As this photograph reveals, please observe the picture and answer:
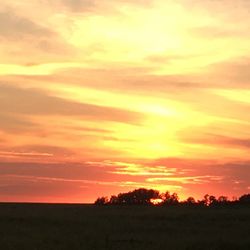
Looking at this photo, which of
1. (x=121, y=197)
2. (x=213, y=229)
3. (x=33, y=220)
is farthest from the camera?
(x=121, y=197)

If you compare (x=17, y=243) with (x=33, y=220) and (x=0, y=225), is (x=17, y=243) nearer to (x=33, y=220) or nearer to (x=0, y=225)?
(x=0, y=225)

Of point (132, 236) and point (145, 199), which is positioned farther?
point (145, 199)

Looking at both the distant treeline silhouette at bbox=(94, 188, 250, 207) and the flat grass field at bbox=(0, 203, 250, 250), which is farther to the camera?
the distant treeline silhouette at bbox=(94, 188, 250, 207)

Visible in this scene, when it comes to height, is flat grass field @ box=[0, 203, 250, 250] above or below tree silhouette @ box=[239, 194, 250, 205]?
below

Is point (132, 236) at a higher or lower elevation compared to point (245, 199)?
lower

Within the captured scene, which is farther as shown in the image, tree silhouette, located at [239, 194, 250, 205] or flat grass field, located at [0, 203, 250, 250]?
tree silhouette, located at [239, 194, 250, 205]

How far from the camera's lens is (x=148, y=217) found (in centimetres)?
5681

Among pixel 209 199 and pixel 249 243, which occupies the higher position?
pixel 209 199

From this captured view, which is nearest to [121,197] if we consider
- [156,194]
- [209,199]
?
[156,194]

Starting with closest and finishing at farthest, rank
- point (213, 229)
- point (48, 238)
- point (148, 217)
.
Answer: point (48, 238) → point (213, 229) → point (148, 217)

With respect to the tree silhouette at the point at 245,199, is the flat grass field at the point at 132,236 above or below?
below

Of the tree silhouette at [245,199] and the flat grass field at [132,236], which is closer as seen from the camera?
the flat grass field at [132,236]

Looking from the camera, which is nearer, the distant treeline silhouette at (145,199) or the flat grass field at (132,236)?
the flat grass field at (132,236)

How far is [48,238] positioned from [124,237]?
4.43 metres
